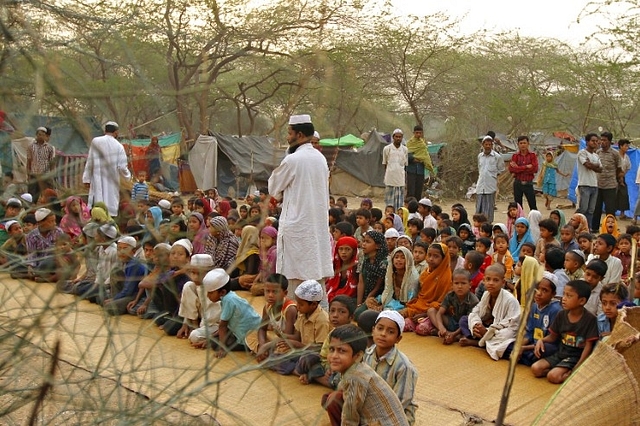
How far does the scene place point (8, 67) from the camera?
4.91 ft

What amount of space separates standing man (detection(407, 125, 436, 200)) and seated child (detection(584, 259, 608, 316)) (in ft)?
19.2

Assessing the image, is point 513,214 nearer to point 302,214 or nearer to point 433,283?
point 433,283

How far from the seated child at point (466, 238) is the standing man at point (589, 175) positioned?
10.1 ft

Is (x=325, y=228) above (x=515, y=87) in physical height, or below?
below

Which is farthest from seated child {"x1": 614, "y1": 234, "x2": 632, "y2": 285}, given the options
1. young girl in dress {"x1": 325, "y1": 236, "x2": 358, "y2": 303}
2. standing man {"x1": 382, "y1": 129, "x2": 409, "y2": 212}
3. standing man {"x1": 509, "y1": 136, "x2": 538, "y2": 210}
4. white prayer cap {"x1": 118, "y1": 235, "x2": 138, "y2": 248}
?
white prayer cap {"x1": 118, "y1": 235, "x2": 138, "y2": 248}

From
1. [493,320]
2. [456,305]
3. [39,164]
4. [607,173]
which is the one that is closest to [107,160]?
[39,164]

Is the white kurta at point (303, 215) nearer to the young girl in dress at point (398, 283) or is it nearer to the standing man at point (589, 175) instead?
the young girl in dress at point (398, 283)

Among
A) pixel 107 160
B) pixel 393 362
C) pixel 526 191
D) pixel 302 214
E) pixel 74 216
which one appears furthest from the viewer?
pixel 526 191

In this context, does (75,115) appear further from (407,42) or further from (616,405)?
(407,42)

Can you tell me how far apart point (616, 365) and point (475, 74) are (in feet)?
67.4

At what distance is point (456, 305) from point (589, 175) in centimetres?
504

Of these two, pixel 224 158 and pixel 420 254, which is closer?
pixel 420 254

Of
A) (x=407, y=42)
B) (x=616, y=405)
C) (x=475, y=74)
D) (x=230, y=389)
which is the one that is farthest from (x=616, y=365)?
(x=475, y=74)

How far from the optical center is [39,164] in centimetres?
211
